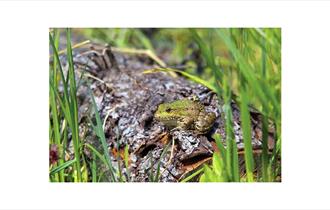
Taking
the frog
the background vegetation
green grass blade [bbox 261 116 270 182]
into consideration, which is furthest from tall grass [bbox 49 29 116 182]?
green grass blade [bbox 261 116 270 182]

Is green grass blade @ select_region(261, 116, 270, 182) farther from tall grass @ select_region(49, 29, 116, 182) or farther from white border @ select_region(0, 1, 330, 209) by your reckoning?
tall grass @ select_region(49, 29, 116, 182)

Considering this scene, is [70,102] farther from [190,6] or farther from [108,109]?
[190,6]

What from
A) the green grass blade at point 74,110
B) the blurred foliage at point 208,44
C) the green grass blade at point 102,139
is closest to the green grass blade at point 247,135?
the blurred foliage at point 208,44

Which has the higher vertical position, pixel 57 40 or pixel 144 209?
pixel 57 40

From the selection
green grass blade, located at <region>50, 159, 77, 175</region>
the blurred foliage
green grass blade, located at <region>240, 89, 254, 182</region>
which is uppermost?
the blurred foliage

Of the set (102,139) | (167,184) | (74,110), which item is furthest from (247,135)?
(74,110)
